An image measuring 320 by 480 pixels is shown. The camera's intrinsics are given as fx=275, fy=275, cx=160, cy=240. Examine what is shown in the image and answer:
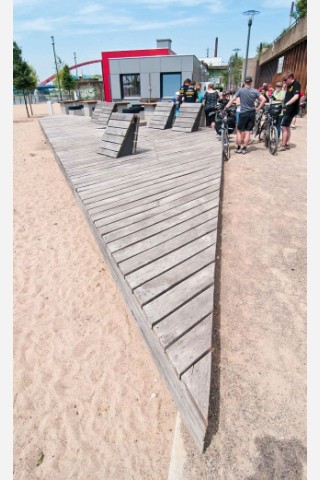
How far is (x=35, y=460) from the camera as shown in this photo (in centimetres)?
196

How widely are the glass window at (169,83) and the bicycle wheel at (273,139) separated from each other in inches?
682

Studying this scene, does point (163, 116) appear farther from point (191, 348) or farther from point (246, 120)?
point (191, 348)

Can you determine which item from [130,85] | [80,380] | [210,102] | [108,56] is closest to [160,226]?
[80,380]

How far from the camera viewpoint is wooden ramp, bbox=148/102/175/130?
935 cm

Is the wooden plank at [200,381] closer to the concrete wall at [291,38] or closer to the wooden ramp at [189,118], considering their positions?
the wooden ramp at [189,118]

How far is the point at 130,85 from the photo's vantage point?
23.5 m

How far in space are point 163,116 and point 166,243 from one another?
781 centimetres

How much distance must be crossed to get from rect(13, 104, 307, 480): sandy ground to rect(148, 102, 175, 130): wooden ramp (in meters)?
6.12

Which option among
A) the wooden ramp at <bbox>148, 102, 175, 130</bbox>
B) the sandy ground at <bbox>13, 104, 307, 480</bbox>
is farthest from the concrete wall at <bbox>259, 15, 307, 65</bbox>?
the sandy ground at <bbox>13, 104, 307, 480</bbox>

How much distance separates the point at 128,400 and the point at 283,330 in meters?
1.53

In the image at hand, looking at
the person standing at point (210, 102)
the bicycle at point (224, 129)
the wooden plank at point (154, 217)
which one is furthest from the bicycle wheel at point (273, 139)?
the wooden plank at point (154, 217)

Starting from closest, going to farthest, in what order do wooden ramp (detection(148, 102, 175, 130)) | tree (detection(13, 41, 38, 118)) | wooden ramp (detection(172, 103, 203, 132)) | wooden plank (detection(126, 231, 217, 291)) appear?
wooden plank (detection(126, 231, 217, 291))
wooden ramp (detection(172, 103, 203, 132))
wooden ramp (detection(148, 102, 175, 130))
tree (detection(13, 41, 38, 118))

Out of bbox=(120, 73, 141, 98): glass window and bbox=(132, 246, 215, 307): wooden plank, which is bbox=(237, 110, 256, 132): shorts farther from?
bbox=(120, 73, 141, 98): glass window
